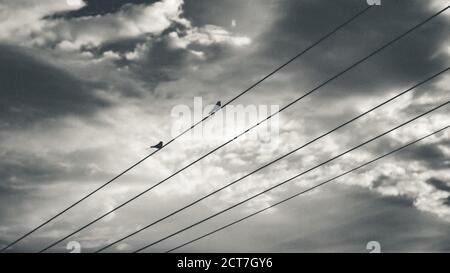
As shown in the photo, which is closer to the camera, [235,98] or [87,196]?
[235,98]

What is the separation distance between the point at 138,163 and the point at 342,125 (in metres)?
7.27
